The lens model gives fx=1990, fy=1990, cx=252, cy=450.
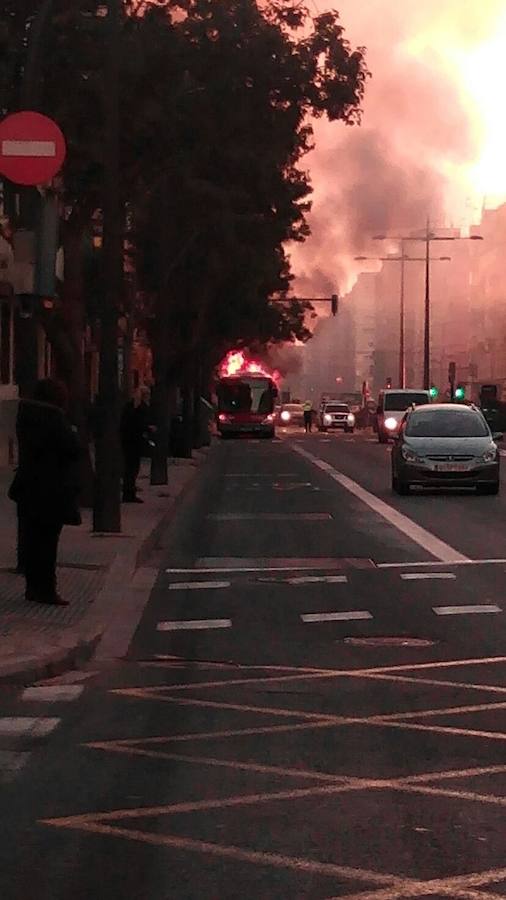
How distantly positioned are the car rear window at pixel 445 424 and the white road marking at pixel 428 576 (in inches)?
611

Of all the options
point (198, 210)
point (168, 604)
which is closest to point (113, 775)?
point (168, 604)

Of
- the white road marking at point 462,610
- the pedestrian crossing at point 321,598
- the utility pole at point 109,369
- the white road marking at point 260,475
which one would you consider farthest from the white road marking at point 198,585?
the white road marking at point 260,475

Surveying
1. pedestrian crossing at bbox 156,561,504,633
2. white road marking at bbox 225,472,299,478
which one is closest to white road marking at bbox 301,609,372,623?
pedestrian crossing at bbox 156,561,504,633

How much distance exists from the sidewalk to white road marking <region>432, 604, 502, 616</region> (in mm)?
2481

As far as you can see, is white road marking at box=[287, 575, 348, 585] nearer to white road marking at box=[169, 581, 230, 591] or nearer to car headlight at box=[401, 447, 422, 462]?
white road marking at box=[169, 581, 230, 591]

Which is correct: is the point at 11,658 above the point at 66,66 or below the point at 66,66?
below

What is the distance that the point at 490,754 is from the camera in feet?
28.4

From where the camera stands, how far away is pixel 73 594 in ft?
51.4

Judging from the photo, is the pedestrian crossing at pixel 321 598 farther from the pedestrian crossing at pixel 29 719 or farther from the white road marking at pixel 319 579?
the pedestrian crossing at pixel 29 719

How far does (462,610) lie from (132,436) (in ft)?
46.8

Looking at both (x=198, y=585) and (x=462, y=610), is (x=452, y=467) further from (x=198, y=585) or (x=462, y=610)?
(x=462, y=610)

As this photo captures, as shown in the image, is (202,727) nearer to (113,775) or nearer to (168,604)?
(113,775)

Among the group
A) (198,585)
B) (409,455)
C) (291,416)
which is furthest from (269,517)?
(291,416)

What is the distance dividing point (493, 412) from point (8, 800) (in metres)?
87.3
